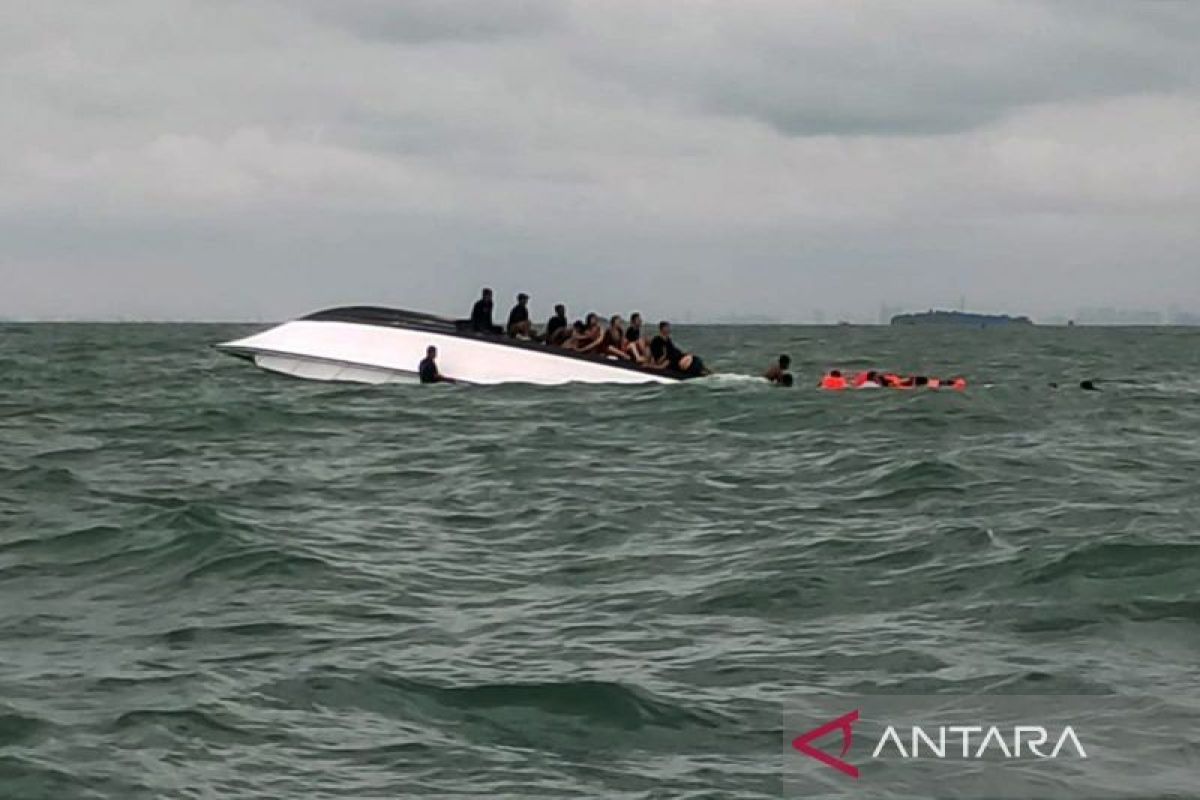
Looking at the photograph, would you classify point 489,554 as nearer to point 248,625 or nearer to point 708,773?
point 248,625

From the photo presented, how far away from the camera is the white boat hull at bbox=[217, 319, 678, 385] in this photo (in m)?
29.4

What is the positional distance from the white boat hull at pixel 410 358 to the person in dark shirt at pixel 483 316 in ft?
1.93

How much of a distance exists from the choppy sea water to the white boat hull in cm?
593

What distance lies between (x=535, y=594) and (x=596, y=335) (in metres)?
19.9

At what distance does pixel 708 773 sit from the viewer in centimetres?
728

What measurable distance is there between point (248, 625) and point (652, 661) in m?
2.56

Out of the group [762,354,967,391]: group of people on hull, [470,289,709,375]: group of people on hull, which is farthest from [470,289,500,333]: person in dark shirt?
[762,354,967,391]: group of people on hull

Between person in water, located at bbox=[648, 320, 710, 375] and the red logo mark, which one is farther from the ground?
person in water, located at bbox=[648, 320, 710, 375]

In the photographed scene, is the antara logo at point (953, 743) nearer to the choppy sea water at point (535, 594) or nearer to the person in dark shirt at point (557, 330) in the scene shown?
the choppy sea water at point (535, 594)

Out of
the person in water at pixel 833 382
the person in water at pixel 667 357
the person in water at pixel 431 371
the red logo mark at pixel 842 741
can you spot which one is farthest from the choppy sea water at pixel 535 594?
the person in water at pixel 833 382

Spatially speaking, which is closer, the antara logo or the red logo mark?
the red logo mark

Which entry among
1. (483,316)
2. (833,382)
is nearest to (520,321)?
(483,316)

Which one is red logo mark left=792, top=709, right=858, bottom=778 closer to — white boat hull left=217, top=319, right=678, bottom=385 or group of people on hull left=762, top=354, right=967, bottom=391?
white boat hull left=217, top=319, right=678, bottom=385

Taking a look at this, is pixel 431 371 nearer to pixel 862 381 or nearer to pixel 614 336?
pixel 614 336
